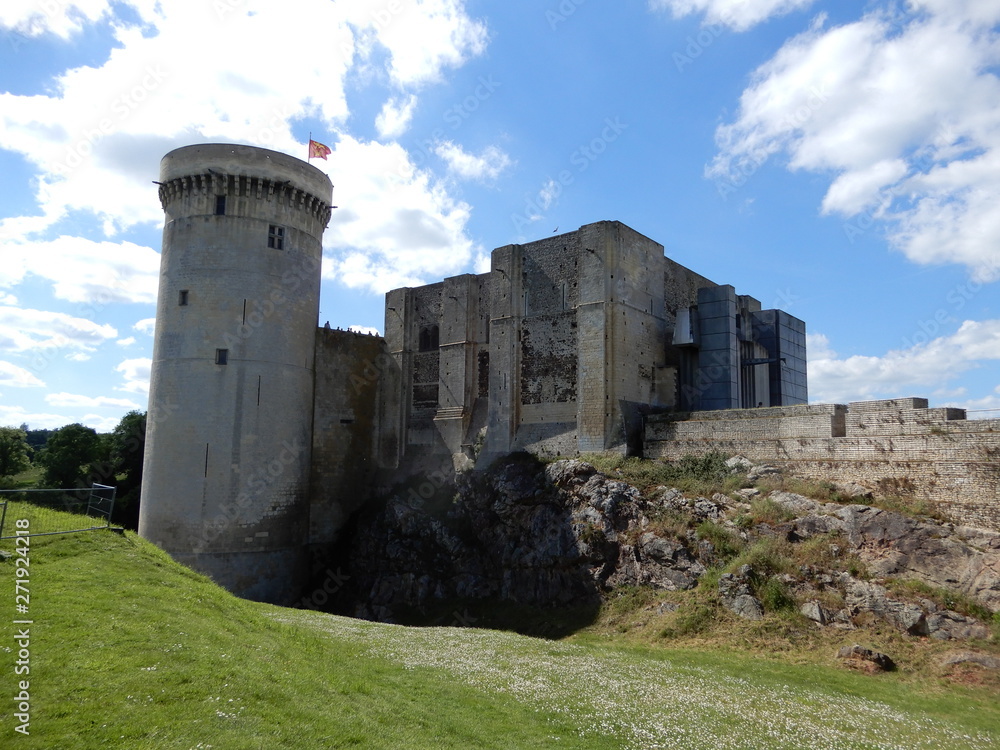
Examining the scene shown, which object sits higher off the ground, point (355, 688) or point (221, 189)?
point (221, 189)

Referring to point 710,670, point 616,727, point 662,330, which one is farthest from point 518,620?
point 662,330

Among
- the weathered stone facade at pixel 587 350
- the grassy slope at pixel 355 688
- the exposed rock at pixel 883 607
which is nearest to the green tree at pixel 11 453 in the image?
the weathered stone facade at pixel 587 350

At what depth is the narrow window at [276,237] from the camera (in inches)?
1291

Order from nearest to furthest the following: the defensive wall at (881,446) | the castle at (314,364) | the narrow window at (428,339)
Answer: the defensive wall at (881,446) < the castle at (314,364) < the narrow window at (428,339)

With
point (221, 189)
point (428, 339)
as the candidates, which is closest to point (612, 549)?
point (428, 339)

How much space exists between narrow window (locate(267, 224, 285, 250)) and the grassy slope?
65.2 feet

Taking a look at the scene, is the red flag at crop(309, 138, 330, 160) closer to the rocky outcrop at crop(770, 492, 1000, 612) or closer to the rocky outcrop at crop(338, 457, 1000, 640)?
the rocky outcrop at crop(338, 457, 1000, 640)

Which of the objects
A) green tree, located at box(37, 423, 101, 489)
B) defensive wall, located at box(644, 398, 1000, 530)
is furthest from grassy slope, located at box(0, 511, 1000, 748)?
green tree, located at box(37, 423, 101, 489)

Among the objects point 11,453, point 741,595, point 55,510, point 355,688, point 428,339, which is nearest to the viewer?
point 355,688

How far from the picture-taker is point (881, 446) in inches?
867

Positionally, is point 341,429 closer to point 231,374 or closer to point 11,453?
point 231,374

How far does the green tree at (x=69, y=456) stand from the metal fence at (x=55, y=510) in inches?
1406

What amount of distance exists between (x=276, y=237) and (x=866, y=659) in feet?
97.5

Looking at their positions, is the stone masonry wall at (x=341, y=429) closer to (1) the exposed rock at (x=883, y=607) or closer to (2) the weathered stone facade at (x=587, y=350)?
(2) the weathered stone facade at (x=587, y=350)
